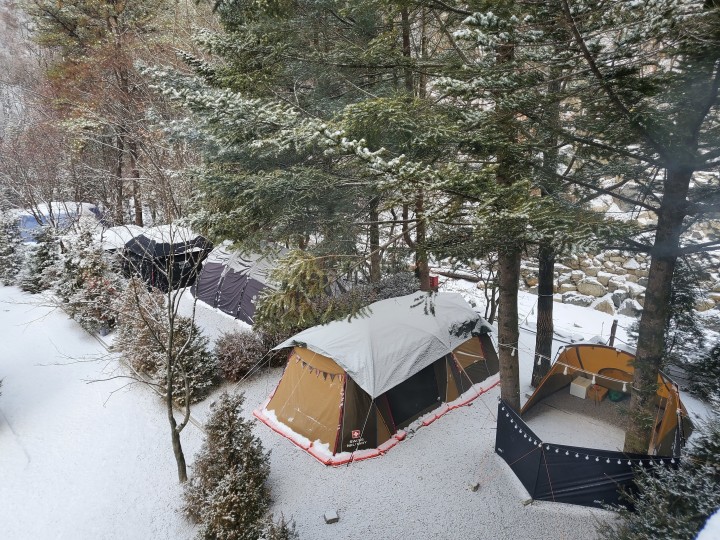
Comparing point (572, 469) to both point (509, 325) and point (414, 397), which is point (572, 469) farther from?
point (414, 397)

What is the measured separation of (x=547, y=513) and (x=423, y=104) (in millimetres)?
5607

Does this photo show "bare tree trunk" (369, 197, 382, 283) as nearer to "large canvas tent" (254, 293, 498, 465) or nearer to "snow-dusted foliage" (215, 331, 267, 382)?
"large canvas tent" (254, 293, 498, 465)

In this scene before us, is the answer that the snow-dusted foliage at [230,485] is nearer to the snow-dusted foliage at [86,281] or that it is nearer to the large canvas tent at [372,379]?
the large canvas tent at [372,379]

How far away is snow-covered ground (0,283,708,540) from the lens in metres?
5.37

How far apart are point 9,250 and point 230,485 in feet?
52.5

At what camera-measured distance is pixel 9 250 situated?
51.0 ft

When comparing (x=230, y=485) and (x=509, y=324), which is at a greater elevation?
(x=509, y=324)

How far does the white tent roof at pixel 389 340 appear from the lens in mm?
6617

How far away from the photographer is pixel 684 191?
4.36 metres

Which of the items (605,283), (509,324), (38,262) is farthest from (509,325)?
(38,262)

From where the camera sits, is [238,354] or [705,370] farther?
[238,354]

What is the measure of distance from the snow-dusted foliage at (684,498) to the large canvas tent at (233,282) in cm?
860

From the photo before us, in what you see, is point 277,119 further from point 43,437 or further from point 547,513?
point 43,437

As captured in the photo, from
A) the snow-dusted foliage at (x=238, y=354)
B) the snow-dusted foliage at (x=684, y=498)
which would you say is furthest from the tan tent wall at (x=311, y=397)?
the snow-dusted foliage at (x=684, y=498)
